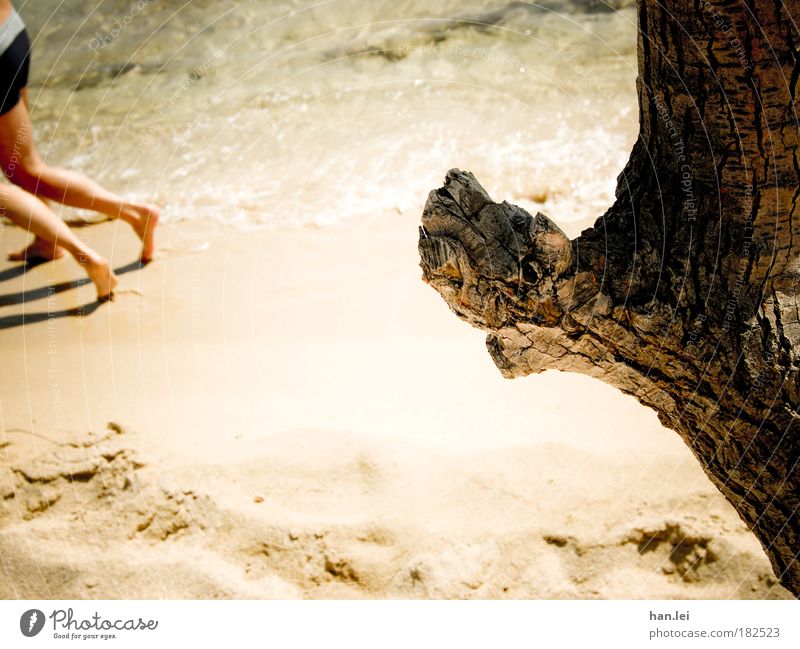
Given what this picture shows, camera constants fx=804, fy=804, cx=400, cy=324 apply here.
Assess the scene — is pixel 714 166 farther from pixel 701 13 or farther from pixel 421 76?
pixel 421 76

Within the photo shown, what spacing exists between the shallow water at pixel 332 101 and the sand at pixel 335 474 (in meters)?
1.31

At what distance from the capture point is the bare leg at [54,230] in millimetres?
3533

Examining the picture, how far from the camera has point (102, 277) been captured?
3551 millimetres

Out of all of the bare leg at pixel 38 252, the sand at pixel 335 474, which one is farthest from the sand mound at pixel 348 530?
the bare leg at pixel 38 252

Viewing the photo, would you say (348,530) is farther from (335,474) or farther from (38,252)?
(38,252)

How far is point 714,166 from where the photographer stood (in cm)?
150

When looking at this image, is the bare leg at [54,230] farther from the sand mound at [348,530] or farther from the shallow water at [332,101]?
the sand mound at [348,530]

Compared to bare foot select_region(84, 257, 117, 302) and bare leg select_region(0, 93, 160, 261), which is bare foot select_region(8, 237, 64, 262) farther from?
bare foot select_region(84, 257, 117, 302)

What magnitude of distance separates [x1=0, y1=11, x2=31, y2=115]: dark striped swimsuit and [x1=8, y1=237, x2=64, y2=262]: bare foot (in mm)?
817

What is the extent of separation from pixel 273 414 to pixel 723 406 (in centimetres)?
160

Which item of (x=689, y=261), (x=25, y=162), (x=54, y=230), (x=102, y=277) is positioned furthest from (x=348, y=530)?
(x=25, y=162)

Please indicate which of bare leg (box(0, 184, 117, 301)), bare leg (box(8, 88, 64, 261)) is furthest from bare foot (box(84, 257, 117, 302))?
bare leg (box(8, 88, 64, 261))
